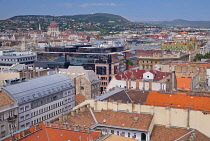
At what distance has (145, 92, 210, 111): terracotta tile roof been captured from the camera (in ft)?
180

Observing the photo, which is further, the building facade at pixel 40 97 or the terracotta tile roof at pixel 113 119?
the building facade at pixel 40 97

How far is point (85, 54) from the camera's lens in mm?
121500

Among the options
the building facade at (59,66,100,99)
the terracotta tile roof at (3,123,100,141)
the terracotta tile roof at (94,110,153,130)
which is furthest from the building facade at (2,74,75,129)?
the terracotta tile roof at (3,123,100,141)

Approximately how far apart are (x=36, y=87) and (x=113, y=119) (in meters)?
23.4

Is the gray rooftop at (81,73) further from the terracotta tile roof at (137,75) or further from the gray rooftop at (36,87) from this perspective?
the gray rooftop at (36,87)

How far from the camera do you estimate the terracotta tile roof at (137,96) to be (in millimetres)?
61981

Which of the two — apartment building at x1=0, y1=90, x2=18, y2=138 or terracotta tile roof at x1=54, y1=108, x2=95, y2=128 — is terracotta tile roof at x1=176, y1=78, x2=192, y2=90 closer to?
terracotta tile roof at x1=54, y1=108, x2=95, y2=128

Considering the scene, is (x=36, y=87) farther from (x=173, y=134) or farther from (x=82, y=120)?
(x=173, y=134)

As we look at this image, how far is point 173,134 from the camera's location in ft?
158

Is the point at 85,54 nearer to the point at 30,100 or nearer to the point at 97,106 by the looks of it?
the point at 30,100

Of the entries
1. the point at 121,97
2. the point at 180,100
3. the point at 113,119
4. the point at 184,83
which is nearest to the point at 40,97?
the point at 121,97

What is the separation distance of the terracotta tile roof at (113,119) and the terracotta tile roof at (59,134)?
3.86 m

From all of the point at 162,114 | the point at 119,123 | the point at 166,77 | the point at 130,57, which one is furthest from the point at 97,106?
the point at 130,57

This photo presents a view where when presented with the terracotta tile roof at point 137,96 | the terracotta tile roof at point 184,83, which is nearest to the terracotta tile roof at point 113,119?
the terracotta tile roof at point 137,96
